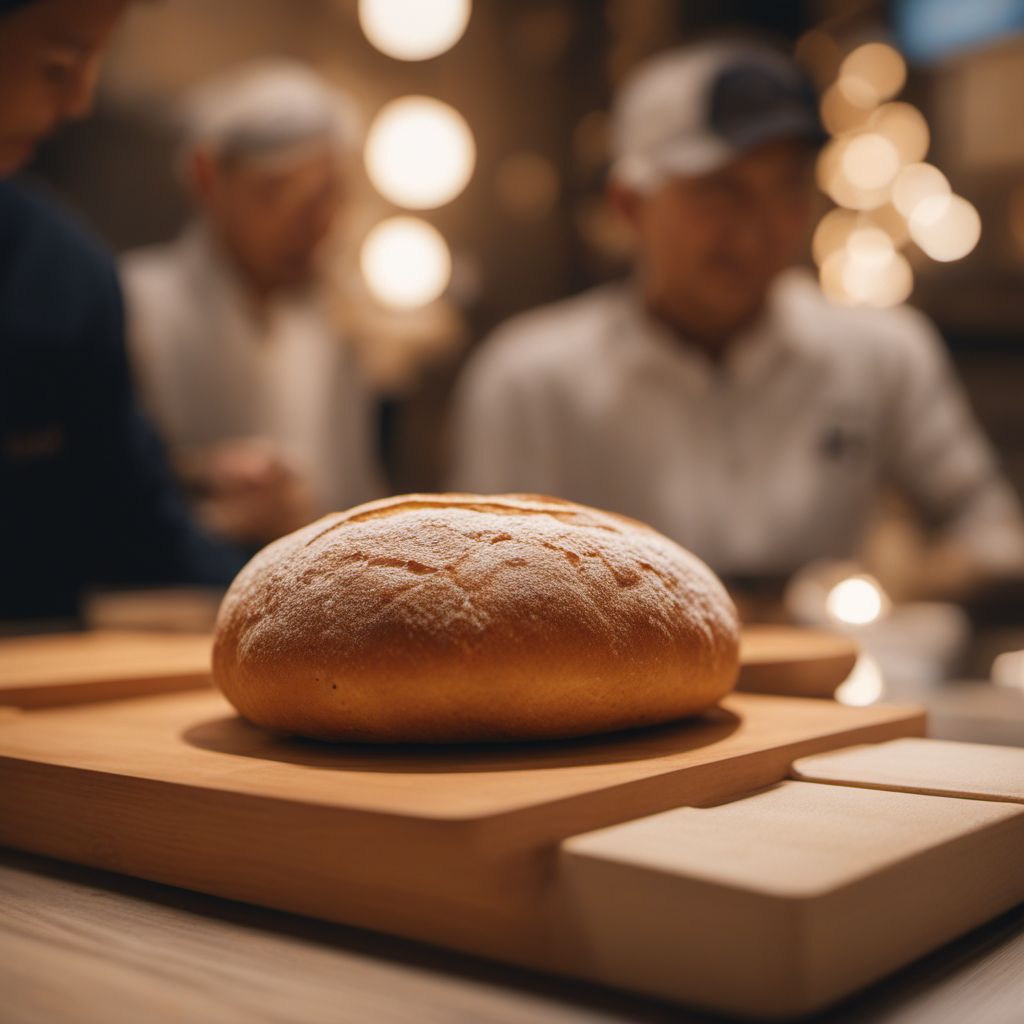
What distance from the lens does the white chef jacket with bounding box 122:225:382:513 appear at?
322 cm

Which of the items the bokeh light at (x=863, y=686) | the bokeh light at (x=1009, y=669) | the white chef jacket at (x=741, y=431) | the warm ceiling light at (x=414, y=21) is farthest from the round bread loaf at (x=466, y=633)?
the warm ceiling light at (x=414, y=21)

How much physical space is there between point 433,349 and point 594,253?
2.81 ft

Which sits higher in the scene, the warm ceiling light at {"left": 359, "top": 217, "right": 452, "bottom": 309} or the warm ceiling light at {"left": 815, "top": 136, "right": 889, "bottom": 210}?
the warm ceiling light at {"left": 815, "top": 136, "right": 889, "bottom": 210}

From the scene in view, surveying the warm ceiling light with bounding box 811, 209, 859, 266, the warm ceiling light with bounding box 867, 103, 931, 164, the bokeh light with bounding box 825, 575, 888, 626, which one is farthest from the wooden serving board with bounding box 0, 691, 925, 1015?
the warm ceiling light with bounding box 867, 103, 931, 164

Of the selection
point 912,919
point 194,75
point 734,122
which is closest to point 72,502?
point 734,122

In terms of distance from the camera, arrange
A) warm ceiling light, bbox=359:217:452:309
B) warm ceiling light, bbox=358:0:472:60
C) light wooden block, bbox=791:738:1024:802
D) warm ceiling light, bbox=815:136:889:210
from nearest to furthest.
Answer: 1. light wooden block, bbox=791:738:1024:802
2. warm ceiling light, bbox=358:0:472:60
3. warm ceiling light, bbox=359:217:452:309
4. warm ceiling light, bbox=815:136:889:210

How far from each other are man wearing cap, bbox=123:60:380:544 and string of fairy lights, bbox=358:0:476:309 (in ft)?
1.25

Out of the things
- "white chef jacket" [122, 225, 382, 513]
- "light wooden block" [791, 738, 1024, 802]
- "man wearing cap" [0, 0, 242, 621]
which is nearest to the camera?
"light wooden block" [791, 738, 1024, 802]

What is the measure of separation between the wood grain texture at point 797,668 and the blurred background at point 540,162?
3041 millimetres

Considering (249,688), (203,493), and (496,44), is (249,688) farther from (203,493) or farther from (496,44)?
(496,44)

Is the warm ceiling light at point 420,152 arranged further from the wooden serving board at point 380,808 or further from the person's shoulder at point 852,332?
the wooden serving board at point 380,808

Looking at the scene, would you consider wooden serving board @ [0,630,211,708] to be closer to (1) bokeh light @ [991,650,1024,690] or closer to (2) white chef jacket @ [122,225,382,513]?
(1) bokeh light @ [991,650,1024,690]

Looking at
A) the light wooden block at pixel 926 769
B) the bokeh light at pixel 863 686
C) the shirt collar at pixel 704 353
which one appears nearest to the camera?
the light wooden block at pixel 926 769

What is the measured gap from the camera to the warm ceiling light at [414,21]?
11.1 ft
